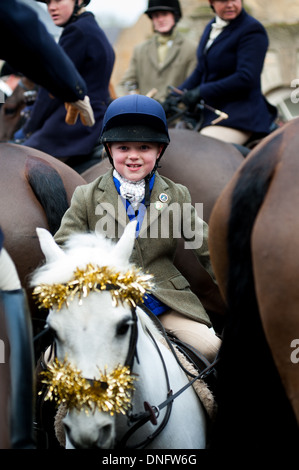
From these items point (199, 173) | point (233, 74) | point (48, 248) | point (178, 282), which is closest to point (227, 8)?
point (233, 74)

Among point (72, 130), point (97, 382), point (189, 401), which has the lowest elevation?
point (189, 401)

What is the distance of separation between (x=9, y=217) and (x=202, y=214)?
142 cm

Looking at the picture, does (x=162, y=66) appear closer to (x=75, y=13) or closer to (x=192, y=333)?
(x=75, y=13)

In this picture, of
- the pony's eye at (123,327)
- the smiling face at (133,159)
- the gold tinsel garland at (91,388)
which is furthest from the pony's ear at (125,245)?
the smiling face at (133,159)

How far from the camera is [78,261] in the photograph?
2.45m

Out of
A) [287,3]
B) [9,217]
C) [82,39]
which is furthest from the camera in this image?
[287,3]

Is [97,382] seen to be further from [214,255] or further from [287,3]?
[287,3]

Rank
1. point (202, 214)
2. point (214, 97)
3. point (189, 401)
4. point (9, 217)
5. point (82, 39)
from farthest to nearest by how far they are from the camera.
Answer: point (214, 97), point (82, 39), point (202, 214), point (9, 217), point (189, 401)

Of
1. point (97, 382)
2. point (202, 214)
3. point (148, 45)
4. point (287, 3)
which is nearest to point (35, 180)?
point (202, 214)

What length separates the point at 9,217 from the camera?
332cm

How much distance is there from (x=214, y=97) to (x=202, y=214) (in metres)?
1.61

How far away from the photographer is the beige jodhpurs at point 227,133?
5547mm

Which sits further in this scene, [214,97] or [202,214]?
[214,97]

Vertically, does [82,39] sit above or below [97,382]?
above
